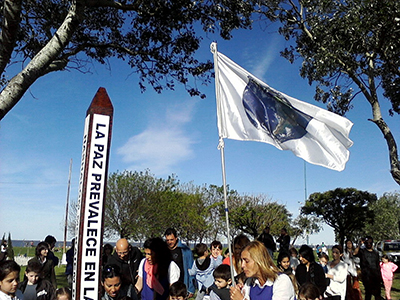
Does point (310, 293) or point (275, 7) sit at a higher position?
point (275, 7)

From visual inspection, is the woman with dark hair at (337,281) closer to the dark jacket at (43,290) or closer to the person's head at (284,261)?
the person's head at (284,261)

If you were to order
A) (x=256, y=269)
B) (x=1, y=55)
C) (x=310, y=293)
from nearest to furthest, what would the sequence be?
(x=256, y=269)
(x=310, y=293)
(x=1, y=55)

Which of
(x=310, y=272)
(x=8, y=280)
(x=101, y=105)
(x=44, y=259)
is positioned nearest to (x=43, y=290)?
(x=8, y=280)

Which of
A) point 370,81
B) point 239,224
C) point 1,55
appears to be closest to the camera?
point 1,55

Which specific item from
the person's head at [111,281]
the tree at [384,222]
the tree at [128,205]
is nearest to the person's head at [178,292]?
the person's head at [111,281]

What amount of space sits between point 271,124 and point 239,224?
124 feet

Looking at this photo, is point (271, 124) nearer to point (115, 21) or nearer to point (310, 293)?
point (310, 293)

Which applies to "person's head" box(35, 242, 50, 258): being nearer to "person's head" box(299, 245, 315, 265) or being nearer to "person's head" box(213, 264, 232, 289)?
"person's head" box(213, 264, 232, 289)

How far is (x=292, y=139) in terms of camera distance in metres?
5.57

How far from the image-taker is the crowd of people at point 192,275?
352 centimetres

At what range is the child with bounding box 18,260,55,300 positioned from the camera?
576 cm

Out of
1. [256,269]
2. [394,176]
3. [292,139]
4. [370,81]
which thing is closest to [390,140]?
[394,176]

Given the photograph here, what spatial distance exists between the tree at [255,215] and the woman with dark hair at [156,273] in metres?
35.8

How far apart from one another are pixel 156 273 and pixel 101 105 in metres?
3.74
